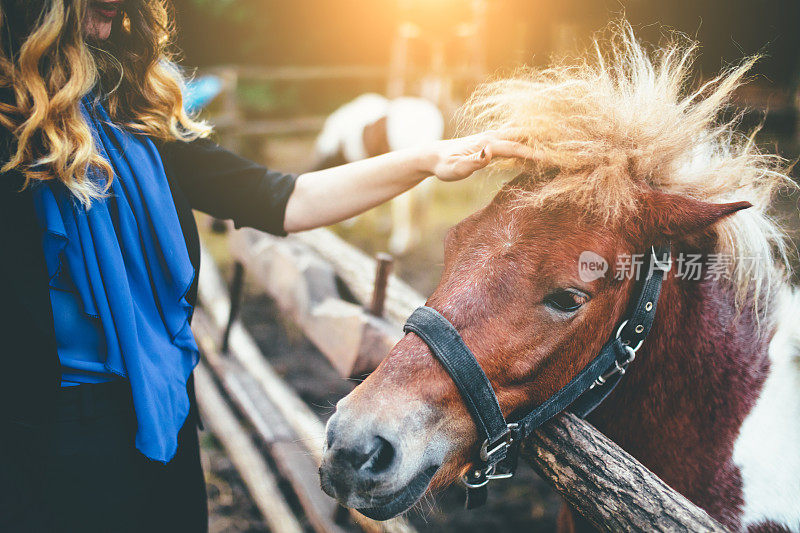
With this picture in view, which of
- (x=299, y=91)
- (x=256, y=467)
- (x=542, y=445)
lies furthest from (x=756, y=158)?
(x=299, y=91)

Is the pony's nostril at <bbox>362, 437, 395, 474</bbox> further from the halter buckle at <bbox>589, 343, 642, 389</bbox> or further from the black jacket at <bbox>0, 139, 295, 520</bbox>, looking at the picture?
the black jacket at <bbox>0, 139, 295, 520</bbox>

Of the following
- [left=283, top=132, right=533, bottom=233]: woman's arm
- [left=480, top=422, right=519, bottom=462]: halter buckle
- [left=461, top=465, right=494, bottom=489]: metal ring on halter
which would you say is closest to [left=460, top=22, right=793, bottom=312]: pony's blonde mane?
[left=283, top=132, right=533, bottom=233]: woman's arm

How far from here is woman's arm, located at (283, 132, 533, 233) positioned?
1.36 meters

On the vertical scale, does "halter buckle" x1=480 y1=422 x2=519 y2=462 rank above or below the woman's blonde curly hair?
below

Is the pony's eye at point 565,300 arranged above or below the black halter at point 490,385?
above

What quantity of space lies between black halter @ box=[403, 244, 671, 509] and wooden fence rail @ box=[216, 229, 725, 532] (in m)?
0.08

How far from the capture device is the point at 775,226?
4.95 feet

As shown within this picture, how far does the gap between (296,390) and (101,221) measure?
2.79m

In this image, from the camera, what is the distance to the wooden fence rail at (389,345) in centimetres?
103

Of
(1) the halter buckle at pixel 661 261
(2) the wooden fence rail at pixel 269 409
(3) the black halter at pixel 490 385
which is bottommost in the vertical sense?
(2) the wooden fence rail at pixel 269 409

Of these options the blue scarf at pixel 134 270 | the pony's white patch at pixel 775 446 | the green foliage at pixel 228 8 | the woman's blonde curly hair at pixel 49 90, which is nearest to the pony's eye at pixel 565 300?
the pony's white patch at pixel 775 446

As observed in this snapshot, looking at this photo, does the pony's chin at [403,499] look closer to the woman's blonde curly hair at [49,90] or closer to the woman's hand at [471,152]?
the woman's hand at [471,152]

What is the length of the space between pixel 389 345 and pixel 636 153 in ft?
3.79

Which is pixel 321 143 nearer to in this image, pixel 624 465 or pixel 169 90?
pixel 169 90
